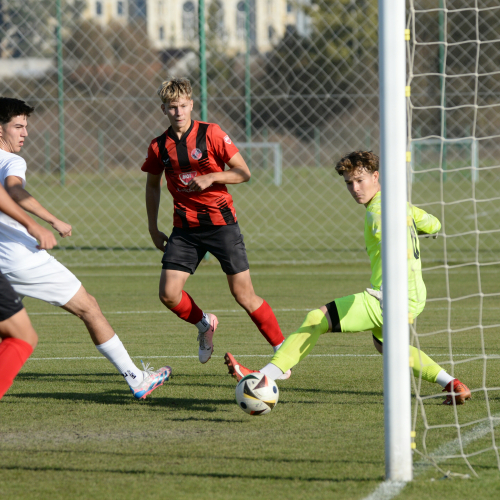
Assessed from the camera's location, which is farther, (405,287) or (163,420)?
(163,420)

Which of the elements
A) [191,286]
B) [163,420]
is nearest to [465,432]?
[163,420]

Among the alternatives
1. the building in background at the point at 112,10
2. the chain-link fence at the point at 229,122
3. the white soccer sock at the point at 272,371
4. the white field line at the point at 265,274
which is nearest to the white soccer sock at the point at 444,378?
the white soccer sock at the point at 272,371

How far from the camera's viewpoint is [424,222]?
459 cm

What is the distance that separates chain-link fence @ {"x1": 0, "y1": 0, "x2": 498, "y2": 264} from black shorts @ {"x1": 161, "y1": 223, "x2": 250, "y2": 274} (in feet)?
22.2

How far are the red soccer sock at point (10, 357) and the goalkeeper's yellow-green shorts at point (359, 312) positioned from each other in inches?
69.3

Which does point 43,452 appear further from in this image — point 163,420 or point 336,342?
point 336,342

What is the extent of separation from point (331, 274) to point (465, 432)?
6.80m

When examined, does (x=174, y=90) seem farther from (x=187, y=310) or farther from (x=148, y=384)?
(x=148, y=384)

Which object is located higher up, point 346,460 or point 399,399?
point 399,399

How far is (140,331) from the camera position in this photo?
7355 mm

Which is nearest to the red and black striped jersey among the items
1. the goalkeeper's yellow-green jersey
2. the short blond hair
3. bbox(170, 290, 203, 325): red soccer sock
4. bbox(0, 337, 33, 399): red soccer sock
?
the short blond hair

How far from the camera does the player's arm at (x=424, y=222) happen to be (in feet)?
15.1

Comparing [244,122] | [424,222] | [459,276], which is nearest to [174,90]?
[424,222]

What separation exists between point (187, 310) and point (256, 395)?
154 centimetres
